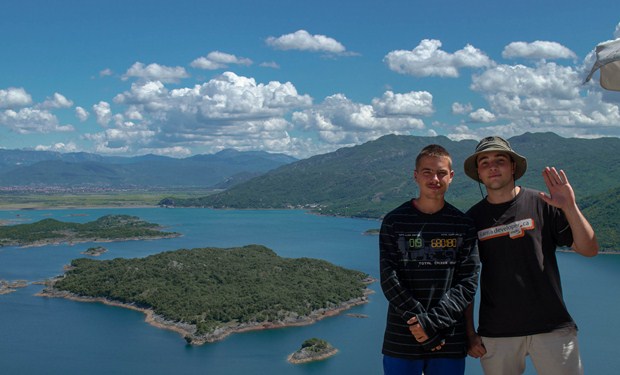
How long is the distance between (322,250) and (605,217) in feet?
117

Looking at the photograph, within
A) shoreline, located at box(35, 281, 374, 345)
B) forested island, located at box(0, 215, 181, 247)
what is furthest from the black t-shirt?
forested island, located at box(0, 215, 181, 247)

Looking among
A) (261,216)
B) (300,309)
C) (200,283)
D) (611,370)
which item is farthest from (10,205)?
(611,370)

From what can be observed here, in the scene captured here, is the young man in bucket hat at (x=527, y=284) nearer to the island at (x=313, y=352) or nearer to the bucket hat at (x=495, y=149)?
the bucket hat at (x=495, y=149)

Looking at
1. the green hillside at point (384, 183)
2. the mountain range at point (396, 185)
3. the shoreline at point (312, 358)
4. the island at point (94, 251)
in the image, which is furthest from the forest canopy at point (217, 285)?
the green hillside at point (384, 183)

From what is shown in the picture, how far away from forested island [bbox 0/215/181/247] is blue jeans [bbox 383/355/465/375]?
72236 millimetres

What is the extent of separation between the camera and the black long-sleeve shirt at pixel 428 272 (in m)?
2.74

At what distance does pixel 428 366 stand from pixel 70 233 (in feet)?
258

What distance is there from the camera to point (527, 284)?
2832 millimetres

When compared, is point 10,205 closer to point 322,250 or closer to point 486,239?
point 322,250

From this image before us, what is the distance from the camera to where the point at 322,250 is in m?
61.8

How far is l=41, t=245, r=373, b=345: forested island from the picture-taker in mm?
33875

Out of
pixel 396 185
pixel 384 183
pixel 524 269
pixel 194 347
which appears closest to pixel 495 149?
pixel 524 269

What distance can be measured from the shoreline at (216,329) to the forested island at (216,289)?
56mm

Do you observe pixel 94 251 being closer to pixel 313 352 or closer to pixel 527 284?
pixel 313 352
